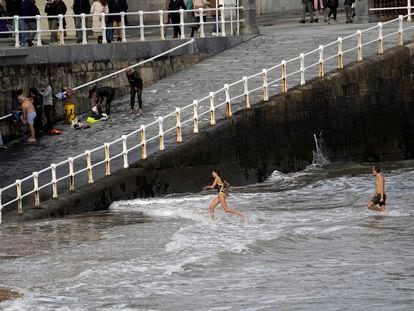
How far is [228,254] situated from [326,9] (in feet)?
65.8

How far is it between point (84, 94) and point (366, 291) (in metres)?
14.9

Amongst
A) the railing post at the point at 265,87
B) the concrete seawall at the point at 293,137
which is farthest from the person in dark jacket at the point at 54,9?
the concrete seawall at the point at 293,137

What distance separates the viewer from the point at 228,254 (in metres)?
24.5

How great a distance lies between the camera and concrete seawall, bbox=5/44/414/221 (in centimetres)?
2978

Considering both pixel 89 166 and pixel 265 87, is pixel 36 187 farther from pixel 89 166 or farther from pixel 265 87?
pixel 265 87

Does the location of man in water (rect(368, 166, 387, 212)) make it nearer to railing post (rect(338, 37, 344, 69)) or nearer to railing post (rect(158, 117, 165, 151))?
railing post (rect(158, 117, 165, 151))

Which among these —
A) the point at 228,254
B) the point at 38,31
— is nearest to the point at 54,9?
the point at 38,31

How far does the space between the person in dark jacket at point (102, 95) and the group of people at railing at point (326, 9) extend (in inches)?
401

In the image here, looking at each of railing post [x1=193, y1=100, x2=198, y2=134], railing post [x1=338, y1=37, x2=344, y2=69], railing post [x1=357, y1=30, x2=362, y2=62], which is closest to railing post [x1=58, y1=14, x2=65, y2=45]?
railing post [x1=193, y1=100, x2=198, y2=134]

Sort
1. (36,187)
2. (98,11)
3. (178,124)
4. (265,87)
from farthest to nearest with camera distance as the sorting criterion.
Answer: (98,11) < (265,87) < (178,124) < (36,187)

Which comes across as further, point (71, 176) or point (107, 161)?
point (107, 161)

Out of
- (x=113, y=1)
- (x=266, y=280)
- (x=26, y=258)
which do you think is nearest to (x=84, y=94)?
(x=113, y=1)

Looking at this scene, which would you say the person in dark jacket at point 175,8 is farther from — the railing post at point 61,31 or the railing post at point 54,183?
the railing post at point 54,183

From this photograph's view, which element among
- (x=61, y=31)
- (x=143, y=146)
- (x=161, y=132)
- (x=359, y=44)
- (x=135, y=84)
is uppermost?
(x=61, y=31)
